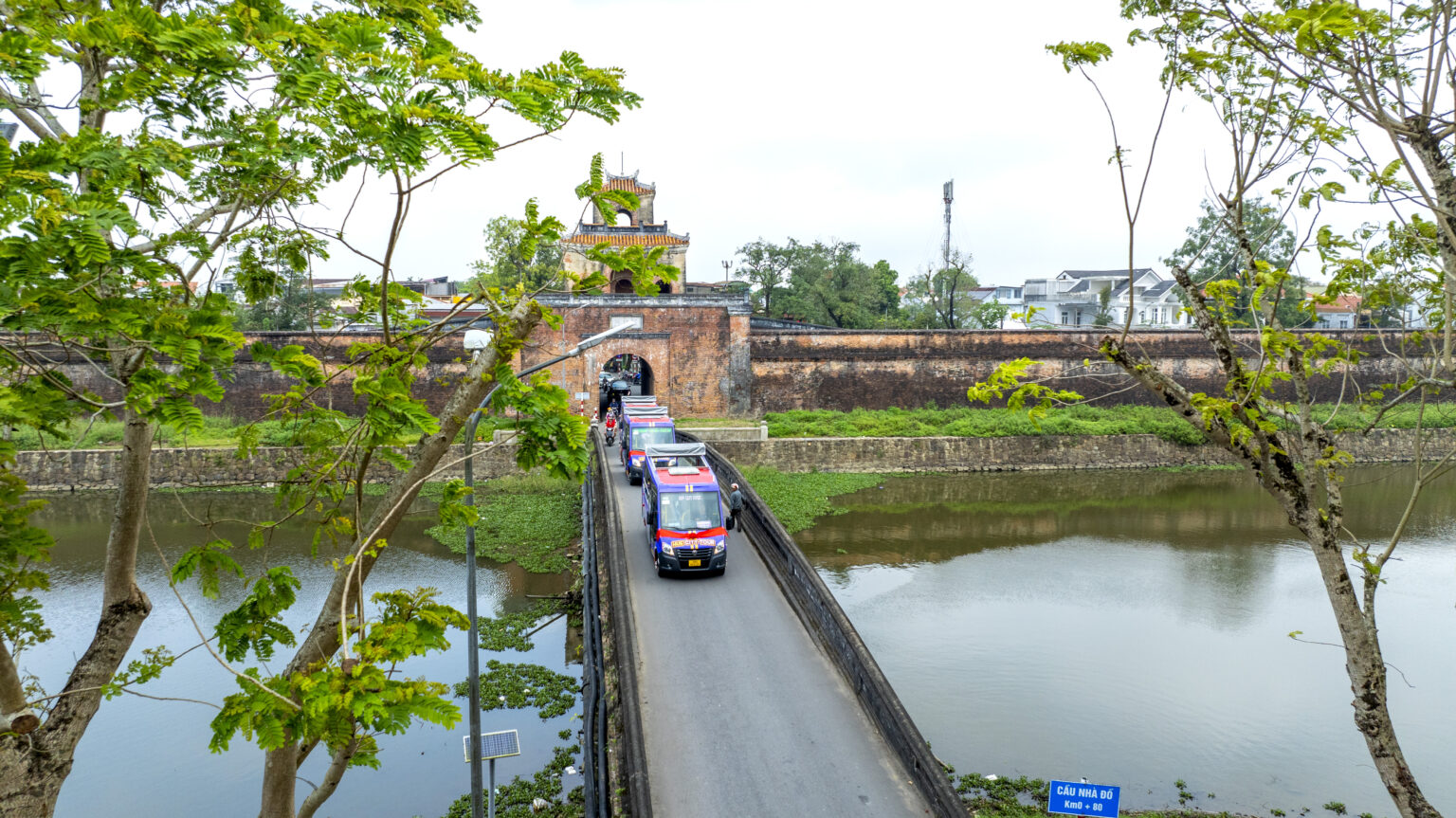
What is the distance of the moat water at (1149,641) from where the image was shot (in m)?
8.98

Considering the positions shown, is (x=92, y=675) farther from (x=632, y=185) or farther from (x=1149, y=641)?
(x=632, y=185)

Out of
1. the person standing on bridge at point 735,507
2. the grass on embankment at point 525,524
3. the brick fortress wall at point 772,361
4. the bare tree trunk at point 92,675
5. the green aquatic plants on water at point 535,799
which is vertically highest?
the brick fortress wall at point 772,361

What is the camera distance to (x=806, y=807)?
633cm

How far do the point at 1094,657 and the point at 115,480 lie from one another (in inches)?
926

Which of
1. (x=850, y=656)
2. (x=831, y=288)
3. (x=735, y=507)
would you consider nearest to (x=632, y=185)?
(x=831, y=288)

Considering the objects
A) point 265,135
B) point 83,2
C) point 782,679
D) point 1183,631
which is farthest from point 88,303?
point 1183,631

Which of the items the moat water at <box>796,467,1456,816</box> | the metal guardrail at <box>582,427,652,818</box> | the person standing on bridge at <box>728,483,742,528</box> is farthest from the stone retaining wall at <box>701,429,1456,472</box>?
the metal guardrail at <box>582,427,652,818</box>

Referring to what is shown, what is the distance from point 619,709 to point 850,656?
2174 mm

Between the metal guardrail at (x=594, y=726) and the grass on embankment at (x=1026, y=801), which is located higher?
the metal guardrail at (x=594, y=726)

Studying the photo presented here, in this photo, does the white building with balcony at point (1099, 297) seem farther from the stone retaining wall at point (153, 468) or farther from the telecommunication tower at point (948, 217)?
the stone retaining wall at point (153, 468)

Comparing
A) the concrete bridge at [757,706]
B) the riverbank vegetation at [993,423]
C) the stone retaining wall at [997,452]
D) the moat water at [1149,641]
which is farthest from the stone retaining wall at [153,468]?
the concrete bridge at [757,706]

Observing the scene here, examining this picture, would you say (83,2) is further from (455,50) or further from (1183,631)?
(1183,631)

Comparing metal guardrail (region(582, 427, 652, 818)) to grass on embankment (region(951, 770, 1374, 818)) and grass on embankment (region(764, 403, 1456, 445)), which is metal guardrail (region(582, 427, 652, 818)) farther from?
grass on embankment (region(764, 403, 1456, 445))

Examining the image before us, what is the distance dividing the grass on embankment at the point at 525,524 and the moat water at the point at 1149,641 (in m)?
4.98
